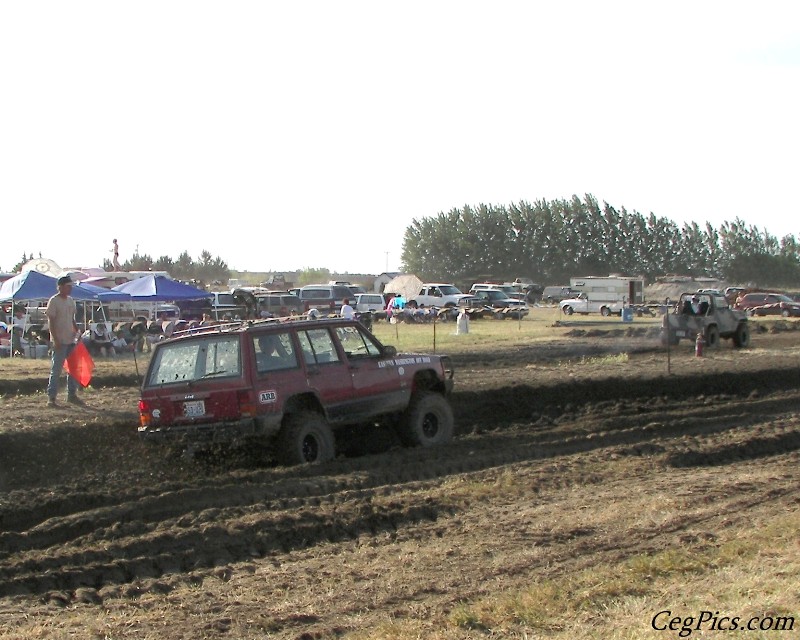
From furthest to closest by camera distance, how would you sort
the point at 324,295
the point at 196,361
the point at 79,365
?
1. the point at 324,295
2. the point at 79,365
3. the point at 196,361

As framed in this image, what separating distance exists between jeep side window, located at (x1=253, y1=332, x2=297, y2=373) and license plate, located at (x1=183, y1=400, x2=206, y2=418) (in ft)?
2.35

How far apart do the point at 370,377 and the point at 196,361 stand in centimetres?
221

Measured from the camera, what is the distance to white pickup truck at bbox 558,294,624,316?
169 feet

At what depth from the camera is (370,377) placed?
12.5 m

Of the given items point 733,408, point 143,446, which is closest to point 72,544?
point 143,446

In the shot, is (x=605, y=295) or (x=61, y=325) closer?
(x=61, y=325)

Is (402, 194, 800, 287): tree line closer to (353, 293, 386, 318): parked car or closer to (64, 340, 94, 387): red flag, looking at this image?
(353, 293, 386, 318): parked car

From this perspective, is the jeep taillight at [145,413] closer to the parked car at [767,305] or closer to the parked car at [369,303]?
the parked car at [369,303]

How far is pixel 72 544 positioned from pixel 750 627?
517 cm

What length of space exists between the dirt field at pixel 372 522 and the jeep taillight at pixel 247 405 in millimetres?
672

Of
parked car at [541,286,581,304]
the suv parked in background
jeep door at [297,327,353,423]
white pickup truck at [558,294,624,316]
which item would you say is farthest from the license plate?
parked car at [541,286,581,304]

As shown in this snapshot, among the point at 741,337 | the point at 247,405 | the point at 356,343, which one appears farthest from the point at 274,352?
the point at 741,337

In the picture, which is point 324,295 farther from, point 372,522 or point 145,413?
point 372,522

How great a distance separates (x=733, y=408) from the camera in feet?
53.2
